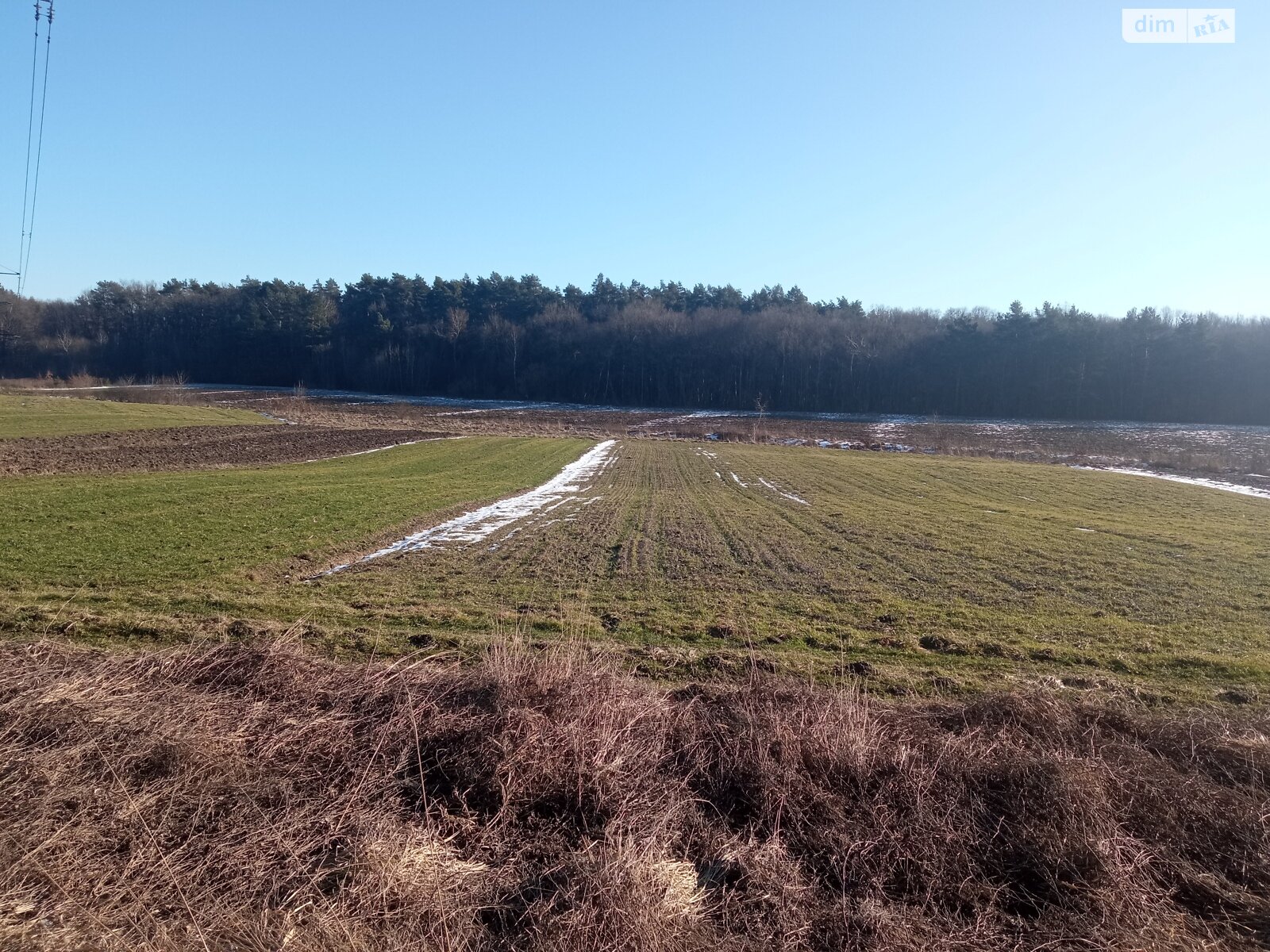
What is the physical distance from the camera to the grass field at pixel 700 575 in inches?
380

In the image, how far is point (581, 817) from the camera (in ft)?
15.5

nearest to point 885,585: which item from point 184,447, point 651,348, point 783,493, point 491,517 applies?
A: point 491,517

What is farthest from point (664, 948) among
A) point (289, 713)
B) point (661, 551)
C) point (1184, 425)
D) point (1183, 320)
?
point (1183, 320)

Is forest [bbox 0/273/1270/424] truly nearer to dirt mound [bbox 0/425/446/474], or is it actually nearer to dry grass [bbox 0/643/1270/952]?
→ dirt mound [bbox 0/425/446/474]

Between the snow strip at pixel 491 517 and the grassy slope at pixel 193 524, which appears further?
the snow strip at pixel 491 517

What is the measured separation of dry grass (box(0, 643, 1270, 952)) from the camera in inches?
149

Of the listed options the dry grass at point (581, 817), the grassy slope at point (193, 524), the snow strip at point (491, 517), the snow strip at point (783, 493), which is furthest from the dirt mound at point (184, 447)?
the dry grass at point (581, 817)

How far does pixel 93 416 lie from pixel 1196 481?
6758cm

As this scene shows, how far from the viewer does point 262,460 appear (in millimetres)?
33438

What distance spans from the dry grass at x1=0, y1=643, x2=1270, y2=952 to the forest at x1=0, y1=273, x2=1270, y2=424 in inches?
3596

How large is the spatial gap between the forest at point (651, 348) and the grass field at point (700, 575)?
245ft

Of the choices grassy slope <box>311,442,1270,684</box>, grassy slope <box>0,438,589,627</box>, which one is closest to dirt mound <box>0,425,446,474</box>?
grassy slope <box>0,438,589,627</box>

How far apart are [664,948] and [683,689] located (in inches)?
139

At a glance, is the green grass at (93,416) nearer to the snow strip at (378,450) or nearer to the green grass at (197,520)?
the snow strip at (378,450)
